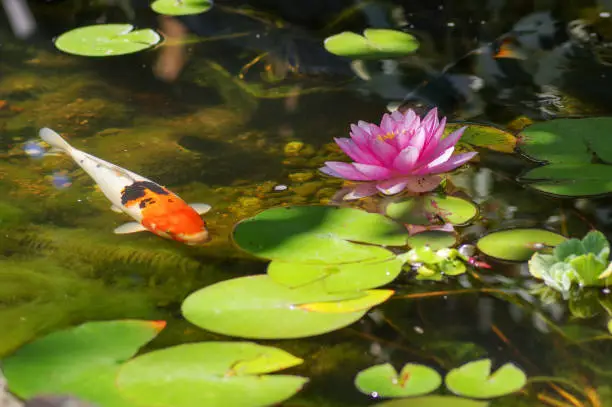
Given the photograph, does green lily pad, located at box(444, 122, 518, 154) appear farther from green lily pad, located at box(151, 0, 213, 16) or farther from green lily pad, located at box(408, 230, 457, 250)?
green lily pad, located at box(151, 0, 213, 16)

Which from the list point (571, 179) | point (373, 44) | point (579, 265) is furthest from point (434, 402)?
point (373, 44)

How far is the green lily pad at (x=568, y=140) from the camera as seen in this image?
1616 mm

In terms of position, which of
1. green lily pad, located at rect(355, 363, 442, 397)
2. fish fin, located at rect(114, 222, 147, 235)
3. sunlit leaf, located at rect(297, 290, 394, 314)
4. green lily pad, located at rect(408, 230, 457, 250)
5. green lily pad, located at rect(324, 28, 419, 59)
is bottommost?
green lily pad, located at rect(408, 230, 457, 250)

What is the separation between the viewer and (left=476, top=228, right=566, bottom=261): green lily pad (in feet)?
4.40

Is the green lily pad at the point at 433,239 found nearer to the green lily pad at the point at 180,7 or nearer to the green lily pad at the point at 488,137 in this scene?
the green lily pad at the point at 488,137

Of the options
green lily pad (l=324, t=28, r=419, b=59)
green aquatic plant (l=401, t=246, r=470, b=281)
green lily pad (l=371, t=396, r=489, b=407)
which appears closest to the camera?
green lily pad (l=371, t=396, r=489, b=407)

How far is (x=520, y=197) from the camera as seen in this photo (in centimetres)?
152

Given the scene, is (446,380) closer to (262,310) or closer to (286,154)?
(262,310)

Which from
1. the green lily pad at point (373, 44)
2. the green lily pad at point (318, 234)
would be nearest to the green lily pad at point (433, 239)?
the green lily pad at point (318, 234)

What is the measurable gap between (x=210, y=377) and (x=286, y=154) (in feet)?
2.49

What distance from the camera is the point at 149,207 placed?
1453 mm

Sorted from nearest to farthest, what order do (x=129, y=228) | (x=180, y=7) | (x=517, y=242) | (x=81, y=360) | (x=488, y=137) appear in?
(x=81, y=360) → (x=517, y=242) → (x=129, y=228) → (x=488, y=137) → (x=180, y=7)

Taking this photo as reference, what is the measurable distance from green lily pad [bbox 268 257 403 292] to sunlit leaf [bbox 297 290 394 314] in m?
0.02

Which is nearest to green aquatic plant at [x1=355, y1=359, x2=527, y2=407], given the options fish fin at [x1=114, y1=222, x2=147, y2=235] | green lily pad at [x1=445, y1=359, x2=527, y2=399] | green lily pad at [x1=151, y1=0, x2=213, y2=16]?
green lily pad at [x1=445, y1=359, x2=527, y2=399]
